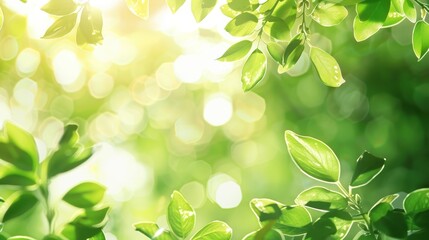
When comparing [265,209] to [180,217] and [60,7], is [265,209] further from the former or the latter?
[60,7]

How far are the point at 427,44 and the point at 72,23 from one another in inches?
27.5

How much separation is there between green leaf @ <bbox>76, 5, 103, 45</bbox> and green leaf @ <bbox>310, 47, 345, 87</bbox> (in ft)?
1.37

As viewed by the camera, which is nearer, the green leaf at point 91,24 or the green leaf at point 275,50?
the green leaf at point 91,24

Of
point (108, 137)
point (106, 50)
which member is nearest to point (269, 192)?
point (108, 137)

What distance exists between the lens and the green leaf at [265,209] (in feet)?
Answer: 2.94

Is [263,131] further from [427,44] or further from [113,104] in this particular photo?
[427,44]

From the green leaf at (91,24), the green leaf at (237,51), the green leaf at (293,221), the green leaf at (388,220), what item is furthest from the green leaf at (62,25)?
the green leaf at (388,220)

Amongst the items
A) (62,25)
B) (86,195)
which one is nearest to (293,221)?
(86,195)

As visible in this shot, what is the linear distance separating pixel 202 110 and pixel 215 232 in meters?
8.58

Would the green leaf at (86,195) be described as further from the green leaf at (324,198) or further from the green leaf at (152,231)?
the green leaf at (324,198)

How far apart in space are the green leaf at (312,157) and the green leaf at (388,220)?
0.27ft

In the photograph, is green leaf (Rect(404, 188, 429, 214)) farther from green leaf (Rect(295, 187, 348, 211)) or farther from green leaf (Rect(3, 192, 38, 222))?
green leaf (Rect(3, 192, 38, 222))

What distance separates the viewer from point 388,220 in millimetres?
890

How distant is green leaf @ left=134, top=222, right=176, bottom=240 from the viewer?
930mm
